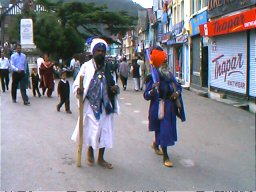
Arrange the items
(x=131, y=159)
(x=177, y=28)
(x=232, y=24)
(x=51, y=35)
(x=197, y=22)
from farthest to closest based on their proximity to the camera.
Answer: (x=51, y=35), (x=177, y=28), (x=197, y=22), (x=232, y=24), (x=131, y=159)

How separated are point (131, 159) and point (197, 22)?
49.1 ft

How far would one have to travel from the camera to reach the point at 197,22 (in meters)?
20.3

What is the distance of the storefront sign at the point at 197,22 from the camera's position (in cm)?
1883

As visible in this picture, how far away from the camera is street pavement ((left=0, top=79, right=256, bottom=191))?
5115 mm

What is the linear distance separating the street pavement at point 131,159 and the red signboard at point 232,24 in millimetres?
3762

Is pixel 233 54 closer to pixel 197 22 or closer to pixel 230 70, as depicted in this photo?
pixel 230 70

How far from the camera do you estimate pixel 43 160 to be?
20.6 feet

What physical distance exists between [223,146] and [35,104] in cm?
758

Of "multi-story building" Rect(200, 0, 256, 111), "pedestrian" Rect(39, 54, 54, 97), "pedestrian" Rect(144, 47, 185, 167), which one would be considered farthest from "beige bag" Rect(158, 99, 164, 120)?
"pedestrian" Rect(39, 54, 54, 97)

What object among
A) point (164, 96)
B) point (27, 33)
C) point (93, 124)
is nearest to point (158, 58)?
point (164, 96)

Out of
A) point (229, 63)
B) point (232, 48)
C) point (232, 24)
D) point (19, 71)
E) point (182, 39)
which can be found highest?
point (182, 39)

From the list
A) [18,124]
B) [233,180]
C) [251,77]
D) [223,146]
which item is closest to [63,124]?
[18,124]

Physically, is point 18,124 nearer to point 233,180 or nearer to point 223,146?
point 223,146

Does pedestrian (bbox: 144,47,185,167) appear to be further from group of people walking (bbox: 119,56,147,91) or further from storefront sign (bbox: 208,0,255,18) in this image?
group of people walking (bbox: 119,56,147,91)
